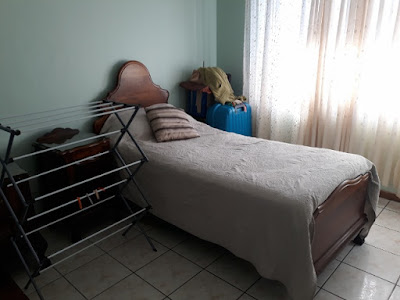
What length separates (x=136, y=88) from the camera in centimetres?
306

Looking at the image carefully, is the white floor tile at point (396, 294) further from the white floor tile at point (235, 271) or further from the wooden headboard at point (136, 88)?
the wooden headboard at point (136, 88)

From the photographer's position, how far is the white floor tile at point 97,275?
1.98 m

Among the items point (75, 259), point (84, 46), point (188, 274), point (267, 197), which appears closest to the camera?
point (267, 197)

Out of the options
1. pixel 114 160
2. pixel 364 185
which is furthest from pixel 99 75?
pixel 364 185

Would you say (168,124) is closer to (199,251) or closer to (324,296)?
(199,251)

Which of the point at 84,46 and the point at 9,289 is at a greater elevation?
the point at 84,46

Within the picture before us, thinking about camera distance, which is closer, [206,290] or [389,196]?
[206,290]

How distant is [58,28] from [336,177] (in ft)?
7.56

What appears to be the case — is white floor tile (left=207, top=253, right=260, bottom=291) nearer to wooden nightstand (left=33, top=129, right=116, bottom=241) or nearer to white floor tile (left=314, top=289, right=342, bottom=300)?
white floor tile (left=314, top=289, right=342, bottom=300)

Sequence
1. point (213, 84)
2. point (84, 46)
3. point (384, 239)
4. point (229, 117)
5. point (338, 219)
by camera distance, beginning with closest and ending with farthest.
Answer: point (338, 219) → point (384, 239) → point (84, 46) → point (229, 117) → point (213, 84)

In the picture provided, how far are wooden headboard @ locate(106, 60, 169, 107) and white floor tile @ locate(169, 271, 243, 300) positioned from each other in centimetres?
173

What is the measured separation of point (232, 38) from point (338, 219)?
8.14 ft

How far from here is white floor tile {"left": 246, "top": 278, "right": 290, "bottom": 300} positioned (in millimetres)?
1878

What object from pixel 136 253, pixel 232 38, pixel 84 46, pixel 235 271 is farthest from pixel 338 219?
pixel 232 38
